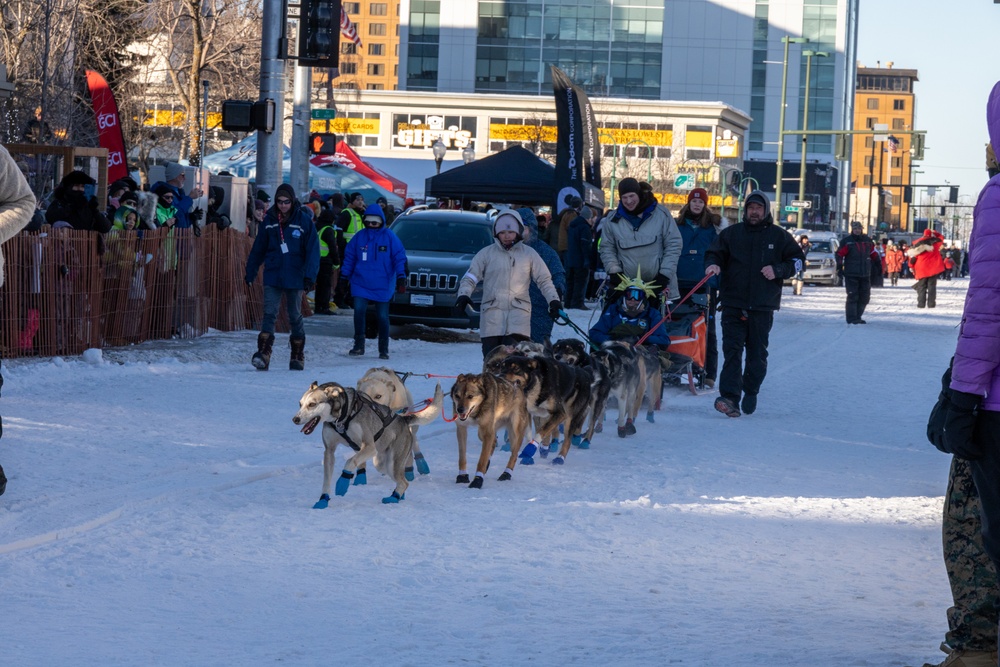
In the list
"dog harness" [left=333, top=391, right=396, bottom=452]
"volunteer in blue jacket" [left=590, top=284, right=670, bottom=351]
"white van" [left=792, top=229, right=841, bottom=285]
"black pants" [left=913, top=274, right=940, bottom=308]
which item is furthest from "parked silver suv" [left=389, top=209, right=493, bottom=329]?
"white van" [left=792, top=229, right=841, bottom=285]

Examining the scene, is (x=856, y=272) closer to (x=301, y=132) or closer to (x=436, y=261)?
(x=436, y=261)

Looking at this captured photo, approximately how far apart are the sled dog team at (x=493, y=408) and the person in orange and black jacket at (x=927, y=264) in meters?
23.4

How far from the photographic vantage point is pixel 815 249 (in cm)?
4997

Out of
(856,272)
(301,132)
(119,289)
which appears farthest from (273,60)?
(856,272)

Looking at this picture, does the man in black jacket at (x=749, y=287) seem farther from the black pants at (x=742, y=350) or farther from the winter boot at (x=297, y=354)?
the winter boot at (x=297, y=354)

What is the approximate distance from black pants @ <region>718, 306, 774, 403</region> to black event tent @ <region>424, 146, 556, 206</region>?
48.5 feet

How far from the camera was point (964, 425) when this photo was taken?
4.15 meters

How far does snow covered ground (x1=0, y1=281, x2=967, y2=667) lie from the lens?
5.21 m

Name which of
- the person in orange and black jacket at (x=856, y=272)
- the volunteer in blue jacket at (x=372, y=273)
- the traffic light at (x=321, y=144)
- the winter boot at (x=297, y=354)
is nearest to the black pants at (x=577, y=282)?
the person in orange and black jacket at (x=856, y=272)

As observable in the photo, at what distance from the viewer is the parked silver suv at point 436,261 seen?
18844 mm

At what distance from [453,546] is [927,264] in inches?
1141

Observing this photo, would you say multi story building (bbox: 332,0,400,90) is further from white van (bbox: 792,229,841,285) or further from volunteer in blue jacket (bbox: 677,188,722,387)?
volunteer in blue jacket (bbox: 677,188,722,387)

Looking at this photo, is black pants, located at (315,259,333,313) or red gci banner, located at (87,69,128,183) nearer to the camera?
red gci banner, located at (87,69,128,183)

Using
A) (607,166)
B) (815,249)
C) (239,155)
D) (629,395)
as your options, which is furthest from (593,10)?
(629,395)
